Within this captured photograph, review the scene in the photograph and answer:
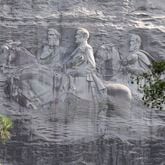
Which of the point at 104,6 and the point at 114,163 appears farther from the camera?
the point at 104,6

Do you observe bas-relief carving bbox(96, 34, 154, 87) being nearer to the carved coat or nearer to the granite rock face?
the granite rock face

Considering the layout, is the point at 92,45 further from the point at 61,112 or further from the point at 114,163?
the point at 114,163

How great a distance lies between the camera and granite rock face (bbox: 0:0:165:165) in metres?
16.0

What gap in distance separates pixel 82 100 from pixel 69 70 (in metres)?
0.80

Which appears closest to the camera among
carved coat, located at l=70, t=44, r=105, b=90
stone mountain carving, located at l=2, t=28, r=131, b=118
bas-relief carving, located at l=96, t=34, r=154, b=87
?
stone mountain carving, located at l=2, t=28, r=131, b=118

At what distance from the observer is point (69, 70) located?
16531 millimetres

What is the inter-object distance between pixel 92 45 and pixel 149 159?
303cm

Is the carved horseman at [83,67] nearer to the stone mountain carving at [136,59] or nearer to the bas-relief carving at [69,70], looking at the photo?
the bas-relief carving at [69,70]

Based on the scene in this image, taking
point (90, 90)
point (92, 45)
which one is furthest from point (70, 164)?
point (92, 45)

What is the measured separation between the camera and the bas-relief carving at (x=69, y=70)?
1633 centimetres

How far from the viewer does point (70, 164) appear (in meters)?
15.9

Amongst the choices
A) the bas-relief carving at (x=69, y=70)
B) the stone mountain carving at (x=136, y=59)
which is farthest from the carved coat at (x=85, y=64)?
the stone mountain carving at (x=136, y=59)

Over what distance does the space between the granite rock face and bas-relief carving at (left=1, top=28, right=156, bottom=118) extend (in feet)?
0.10

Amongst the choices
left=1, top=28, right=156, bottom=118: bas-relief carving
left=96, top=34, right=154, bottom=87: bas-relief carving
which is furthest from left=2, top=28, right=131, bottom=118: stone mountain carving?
left=96, top=34, right=154, bottom=87: bas-relief carving
